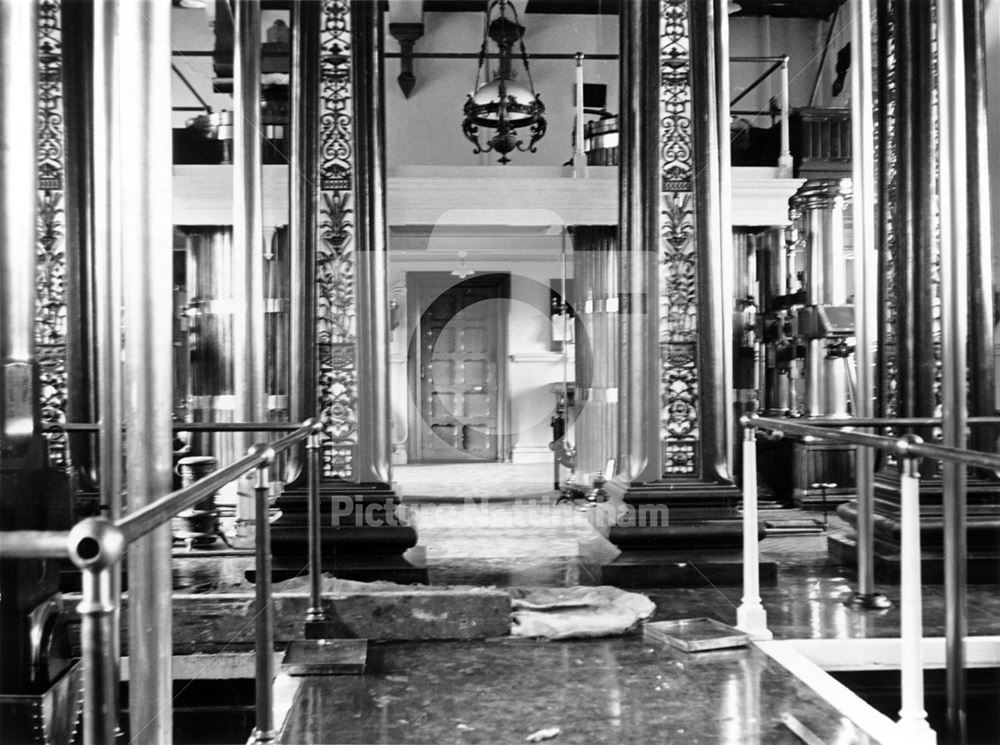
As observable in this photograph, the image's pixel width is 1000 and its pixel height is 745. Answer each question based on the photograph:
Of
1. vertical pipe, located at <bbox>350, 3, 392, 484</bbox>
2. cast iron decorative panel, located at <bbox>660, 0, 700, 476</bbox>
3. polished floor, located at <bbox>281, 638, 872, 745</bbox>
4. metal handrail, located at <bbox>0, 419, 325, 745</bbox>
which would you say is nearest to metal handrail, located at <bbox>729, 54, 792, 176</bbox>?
cast iron decorative panel, located at <bbox>660, 0, 700, 476</bbox>

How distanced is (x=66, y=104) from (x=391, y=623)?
3.10m

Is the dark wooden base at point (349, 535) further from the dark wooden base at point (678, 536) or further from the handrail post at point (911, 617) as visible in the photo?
the handrail post at point (911, 617)

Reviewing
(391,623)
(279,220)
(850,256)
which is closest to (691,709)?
(391,623)

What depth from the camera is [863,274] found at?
4.25 m

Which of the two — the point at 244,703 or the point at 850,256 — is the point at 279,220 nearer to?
the point at 244,703

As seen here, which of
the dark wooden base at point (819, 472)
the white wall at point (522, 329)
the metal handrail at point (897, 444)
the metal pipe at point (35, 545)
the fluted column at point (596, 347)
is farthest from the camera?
the white wall at point (522, 329)

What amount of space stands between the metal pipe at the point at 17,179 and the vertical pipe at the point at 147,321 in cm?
94

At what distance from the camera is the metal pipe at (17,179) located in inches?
92.7

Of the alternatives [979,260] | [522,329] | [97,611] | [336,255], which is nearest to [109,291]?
[97,611]

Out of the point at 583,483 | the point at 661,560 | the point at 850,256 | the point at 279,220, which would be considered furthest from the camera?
the point at 850,256

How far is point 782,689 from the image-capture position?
2.99 metres

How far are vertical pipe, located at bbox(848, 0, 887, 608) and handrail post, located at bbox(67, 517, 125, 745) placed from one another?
356 centimetres

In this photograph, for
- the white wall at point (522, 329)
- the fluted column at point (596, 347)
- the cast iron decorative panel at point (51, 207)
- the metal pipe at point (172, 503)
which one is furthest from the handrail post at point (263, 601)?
the white wall at point (522, 329)

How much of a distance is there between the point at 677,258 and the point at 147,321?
3684 mm
